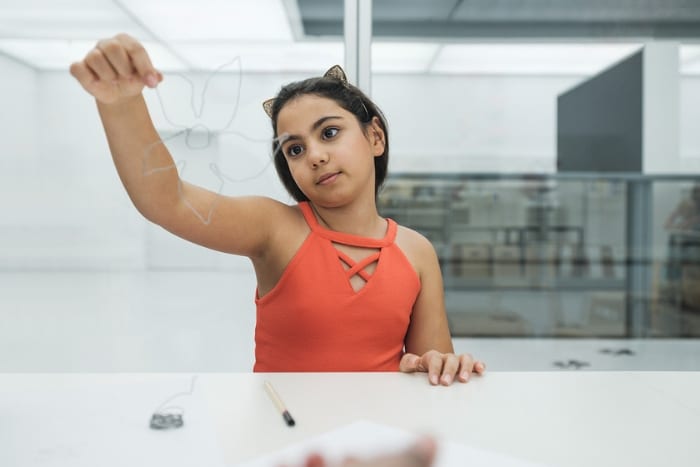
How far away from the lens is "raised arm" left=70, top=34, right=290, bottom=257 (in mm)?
567

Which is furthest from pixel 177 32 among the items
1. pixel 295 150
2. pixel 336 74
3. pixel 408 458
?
pixel 408 458

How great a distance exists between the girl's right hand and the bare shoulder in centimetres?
52

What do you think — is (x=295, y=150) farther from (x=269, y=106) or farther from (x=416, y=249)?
(x=416, y=249)

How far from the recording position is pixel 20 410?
23.7 inches

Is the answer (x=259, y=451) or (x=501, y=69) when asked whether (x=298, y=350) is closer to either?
(x=259, y=451)

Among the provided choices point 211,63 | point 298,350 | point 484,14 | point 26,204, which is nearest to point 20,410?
point 298,350

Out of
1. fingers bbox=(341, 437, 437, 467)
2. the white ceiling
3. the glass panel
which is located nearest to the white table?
fingers bbox=(341, 437, 437, 467)

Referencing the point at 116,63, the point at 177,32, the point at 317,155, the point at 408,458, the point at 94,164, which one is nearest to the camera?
the point at 408,458

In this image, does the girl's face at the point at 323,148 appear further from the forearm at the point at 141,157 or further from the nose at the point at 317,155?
the forearm at the point at 141,157

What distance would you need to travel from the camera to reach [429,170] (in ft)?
7.32

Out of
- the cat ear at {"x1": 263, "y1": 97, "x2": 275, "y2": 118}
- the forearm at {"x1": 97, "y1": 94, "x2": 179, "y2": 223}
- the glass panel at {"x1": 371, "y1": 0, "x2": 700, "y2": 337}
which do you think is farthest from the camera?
the glass panel at {"x1": 371, "y1": 0, "x2": 700, "y2": 337}

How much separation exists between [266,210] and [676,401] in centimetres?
60

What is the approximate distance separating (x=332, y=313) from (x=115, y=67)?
18.3 inches

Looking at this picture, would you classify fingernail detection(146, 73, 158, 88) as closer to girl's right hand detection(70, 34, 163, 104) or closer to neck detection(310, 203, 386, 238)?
girl's right hand detection(70, 34, 163, 104)
